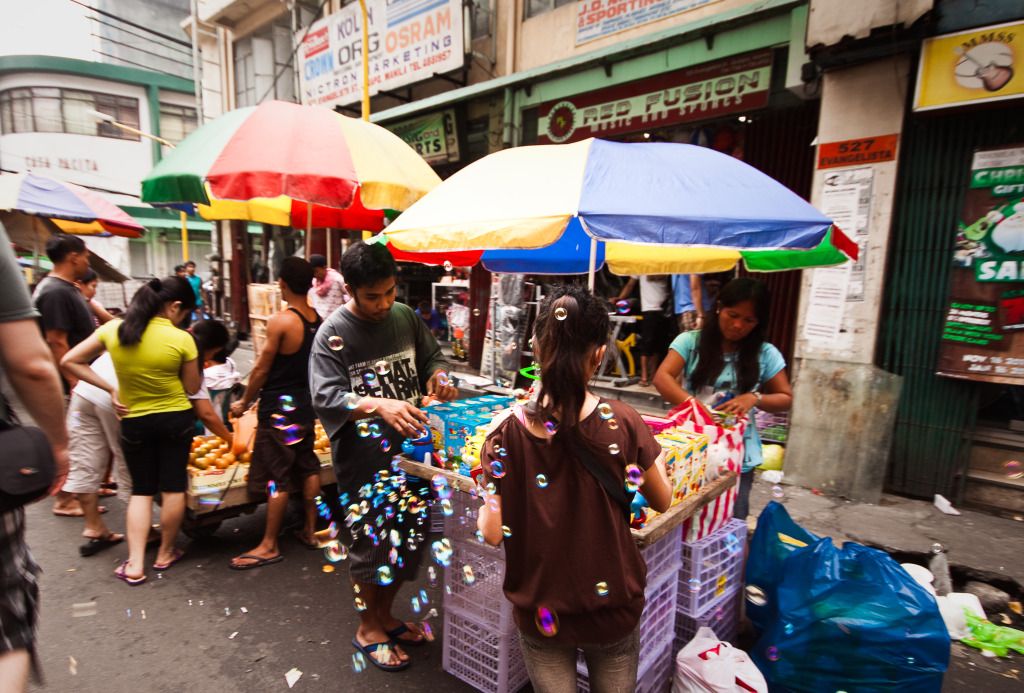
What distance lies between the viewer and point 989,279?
453cm

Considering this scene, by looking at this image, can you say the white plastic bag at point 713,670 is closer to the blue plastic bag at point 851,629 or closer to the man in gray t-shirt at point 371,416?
the blue plastic bag at point 851,629

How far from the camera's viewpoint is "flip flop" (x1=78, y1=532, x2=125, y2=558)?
12.9 ft

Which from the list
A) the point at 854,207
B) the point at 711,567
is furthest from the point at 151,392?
the point at 854,207

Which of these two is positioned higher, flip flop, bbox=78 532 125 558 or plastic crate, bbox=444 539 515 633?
plastic crate, bbox=444 539 515 633

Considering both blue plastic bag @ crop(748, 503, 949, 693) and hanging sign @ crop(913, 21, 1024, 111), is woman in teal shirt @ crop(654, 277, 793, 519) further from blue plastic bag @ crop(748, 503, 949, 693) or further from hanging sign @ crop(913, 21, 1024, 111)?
hanging sign @ crop(913, 21, 1024, 111)

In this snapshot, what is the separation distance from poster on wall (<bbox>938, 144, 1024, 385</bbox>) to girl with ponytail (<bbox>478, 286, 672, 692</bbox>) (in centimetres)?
460

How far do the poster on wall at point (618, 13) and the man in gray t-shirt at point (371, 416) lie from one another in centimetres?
609

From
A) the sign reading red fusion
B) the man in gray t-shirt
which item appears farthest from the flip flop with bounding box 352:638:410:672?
the sign reading red fusion

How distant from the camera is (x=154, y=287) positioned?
11.6 feet

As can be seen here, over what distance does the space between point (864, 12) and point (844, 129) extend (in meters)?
0.95

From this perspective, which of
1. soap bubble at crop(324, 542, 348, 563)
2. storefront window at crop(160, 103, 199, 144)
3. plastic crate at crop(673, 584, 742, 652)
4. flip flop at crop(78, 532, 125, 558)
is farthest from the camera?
storefront window at crop(160, 103, 199, 144)

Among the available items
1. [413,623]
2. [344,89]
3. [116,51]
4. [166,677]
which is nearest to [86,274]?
[166,677]

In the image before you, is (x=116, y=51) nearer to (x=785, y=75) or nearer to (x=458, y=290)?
(x=458, y=290)

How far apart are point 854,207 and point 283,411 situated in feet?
17.5
